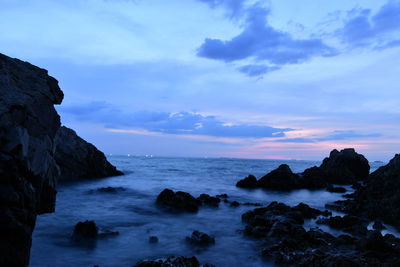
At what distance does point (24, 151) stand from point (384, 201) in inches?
865

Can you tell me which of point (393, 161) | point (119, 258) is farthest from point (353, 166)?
point (119, 258)

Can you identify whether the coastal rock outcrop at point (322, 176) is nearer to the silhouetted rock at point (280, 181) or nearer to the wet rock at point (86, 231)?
the silhouetted rock at point (280, 181)

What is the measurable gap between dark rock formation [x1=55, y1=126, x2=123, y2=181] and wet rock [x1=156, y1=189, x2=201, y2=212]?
20.3 meters

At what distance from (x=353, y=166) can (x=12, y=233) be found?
5695cm

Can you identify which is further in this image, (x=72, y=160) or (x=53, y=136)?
(x=72, y=160)

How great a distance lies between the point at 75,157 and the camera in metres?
41.6

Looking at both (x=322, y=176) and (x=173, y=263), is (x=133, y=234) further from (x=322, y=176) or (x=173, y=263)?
(x=322, y=176)

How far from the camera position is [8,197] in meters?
7.68

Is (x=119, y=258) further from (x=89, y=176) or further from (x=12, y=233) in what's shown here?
(x=89, y=176)

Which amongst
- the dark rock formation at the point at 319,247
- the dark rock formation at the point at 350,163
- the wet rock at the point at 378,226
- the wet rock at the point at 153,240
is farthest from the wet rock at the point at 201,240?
the dark rock formation at the point at 350,163

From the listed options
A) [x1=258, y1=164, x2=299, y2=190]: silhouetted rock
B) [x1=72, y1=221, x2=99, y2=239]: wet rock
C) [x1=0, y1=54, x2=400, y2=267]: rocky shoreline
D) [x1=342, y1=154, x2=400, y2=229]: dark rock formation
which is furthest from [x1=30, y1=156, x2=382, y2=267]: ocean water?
[x1=258, y1=164, x2=299, y2=190]: silhouetted rock

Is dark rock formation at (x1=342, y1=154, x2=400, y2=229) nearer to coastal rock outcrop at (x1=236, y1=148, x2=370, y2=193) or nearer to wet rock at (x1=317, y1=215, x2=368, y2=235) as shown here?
wet rock at (x1=317, y1=215, x2=368, y2=235)

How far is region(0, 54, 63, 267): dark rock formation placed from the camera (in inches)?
303

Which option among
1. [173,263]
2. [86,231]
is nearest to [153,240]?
[86,231]
